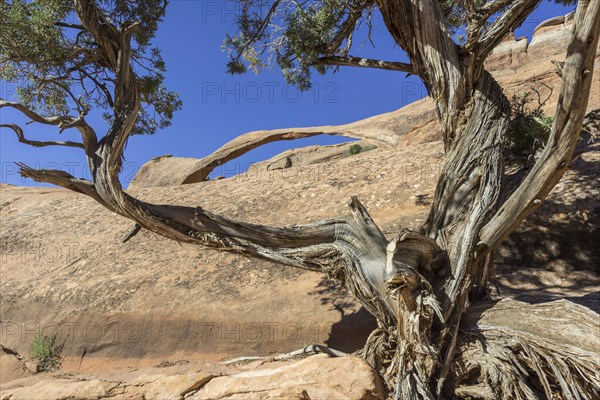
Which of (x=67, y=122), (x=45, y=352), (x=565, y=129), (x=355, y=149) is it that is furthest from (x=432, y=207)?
(x=355, y=149)

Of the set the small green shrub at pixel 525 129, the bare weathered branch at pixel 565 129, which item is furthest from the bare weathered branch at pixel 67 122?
the small green shrub at pixel 525 129

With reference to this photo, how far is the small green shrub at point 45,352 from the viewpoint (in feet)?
26.8

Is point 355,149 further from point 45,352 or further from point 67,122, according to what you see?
point 67,122

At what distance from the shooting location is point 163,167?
28562mm

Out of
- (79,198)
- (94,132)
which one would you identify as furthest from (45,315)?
(79,198)

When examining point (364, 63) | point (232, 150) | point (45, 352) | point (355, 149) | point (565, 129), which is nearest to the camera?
point (565, 129)

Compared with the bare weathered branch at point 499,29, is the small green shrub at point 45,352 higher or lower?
lower

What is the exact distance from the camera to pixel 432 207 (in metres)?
5.38

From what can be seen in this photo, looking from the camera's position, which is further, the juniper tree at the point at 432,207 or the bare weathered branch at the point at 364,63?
the bare weathered branch at the point at 364,63

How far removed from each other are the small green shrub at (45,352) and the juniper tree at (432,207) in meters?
4.66

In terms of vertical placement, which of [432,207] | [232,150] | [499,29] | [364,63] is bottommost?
[432,207]

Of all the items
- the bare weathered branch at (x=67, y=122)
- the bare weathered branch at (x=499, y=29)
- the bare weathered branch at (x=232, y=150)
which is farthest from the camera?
the bare weathered branch at (x=232, y=150)

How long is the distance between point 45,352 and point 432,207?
783 cm

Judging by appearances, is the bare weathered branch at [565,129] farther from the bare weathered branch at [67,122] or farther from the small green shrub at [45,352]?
the small green shrub at [45,352]
